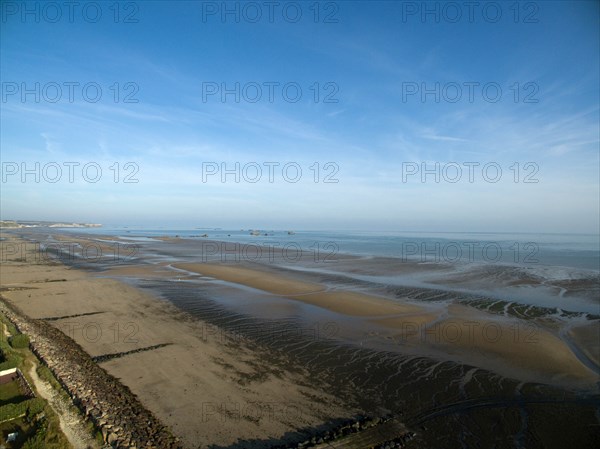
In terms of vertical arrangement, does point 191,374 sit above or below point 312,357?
above

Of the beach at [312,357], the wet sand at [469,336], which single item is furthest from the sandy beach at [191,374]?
the wet sand at [469,336]

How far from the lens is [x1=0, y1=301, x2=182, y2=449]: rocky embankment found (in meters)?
6.57

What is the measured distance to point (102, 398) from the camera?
7.83 m

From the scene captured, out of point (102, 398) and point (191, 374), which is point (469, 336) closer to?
point (191, 374)

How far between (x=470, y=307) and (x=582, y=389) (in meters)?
9.01

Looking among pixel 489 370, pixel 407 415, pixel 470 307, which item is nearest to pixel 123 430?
pixel 407 415

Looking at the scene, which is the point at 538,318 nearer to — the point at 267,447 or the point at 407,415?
the point at 407,415

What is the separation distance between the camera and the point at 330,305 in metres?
18.3

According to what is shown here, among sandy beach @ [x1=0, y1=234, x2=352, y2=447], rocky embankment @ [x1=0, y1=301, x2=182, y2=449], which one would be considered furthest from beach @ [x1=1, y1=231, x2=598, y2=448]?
rocky embankment @ [x1=0, y1=301, x2=182, y2=449]

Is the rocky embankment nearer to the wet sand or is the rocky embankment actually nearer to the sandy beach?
the sandy beach

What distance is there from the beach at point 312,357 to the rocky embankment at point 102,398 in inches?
11.6

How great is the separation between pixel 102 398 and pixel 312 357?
239 inches

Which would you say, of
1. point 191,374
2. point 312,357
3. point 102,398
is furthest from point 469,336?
point 102,398

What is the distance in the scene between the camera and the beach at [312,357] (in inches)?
303
